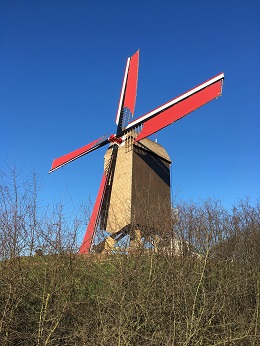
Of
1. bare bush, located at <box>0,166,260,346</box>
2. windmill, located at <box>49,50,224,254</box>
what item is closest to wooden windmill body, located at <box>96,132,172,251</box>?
windmill, located at <box>49,50,224,254</box>

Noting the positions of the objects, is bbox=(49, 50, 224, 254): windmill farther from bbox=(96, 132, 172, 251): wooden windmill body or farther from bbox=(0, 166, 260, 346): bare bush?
bbox=(0, 166, 260, 346): bare bush

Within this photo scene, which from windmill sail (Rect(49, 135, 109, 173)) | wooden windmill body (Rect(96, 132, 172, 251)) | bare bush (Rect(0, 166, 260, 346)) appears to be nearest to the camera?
bare bush (Rect(0, 166, 260, 346))

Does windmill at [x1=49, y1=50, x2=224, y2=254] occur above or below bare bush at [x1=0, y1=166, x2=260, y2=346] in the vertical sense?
above

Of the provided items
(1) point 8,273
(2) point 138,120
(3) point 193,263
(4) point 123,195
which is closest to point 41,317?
(1) point 8,273

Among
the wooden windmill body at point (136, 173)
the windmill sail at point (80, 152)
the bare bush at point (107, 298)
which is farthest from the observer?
the windmill sail at point (80, 152)

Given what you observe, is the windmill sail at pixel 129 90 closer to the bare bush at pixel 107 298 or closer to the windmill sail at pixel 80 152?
the windmill sail at pixel 80 152

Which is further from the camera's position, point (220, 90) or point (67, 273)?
point (220, 90)

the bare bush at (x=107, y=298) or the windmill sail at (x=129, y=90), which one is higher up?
the windmill sail at (x=129, y=90)

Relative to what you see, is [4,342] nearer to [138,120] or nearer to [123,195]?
[123,195]

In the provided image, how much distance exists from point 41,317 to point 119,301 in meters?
1.14

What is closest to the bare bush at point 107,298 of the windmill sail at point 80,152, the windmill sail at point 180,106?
the windmill sail at point 180,106

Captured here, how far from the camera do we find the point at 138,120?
16.2m

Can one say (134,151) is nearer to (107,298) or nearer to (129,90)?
(129,90)

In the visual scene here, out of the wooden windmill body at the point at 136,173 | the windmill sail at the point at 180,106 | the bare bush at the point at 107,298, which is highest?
the windmill sail at the point at 180,106
